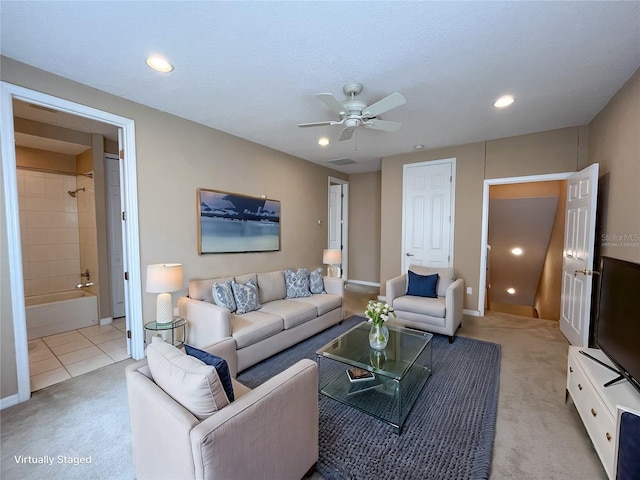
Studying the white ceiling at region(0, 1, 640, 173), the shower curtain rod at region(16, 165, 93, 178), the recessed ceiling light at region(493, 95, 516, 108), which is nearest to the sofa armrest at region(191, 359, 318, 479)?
the white ceiling at region(0, 1, 640, 173)

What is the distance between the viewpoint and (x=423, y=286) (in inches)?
150

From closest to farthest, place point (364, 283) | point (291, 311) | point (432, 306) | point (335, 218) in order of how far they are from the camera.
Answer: point (291, 311) → point (432, 306) → point (335, 218) → point (364, 283)

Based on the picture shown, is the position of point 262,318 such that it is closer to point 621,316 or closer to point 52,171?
point 621,316

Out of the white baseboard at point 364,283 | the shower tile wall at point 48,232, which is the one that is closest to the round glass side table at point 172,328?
the shower tile wall at point 48,232

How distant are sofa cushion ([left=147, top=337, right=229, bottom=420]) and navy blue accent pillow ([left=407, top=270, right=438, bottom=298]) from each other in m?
3.18

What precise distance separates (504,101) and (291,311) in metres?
3.22

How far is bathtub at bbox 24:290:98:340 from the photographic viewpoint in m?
3.40

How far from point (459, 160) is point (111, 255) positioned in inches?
222

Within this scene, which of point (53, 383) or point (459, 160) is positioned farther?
point (459, 160)

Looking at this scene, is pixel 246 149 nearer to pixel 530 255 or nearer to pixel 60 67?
pixel 60 67

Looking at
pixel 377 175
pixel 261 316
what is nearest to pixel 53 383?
pixel 261 316

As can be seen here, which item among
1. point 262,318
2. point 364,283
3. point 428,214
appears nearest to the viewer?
point 262,318

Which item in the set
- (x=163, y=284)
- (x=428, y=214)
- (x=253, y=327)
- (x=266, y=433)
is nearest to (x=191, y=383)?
(x=266, y=433)

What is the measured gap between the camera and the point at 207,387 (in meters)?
1.12
